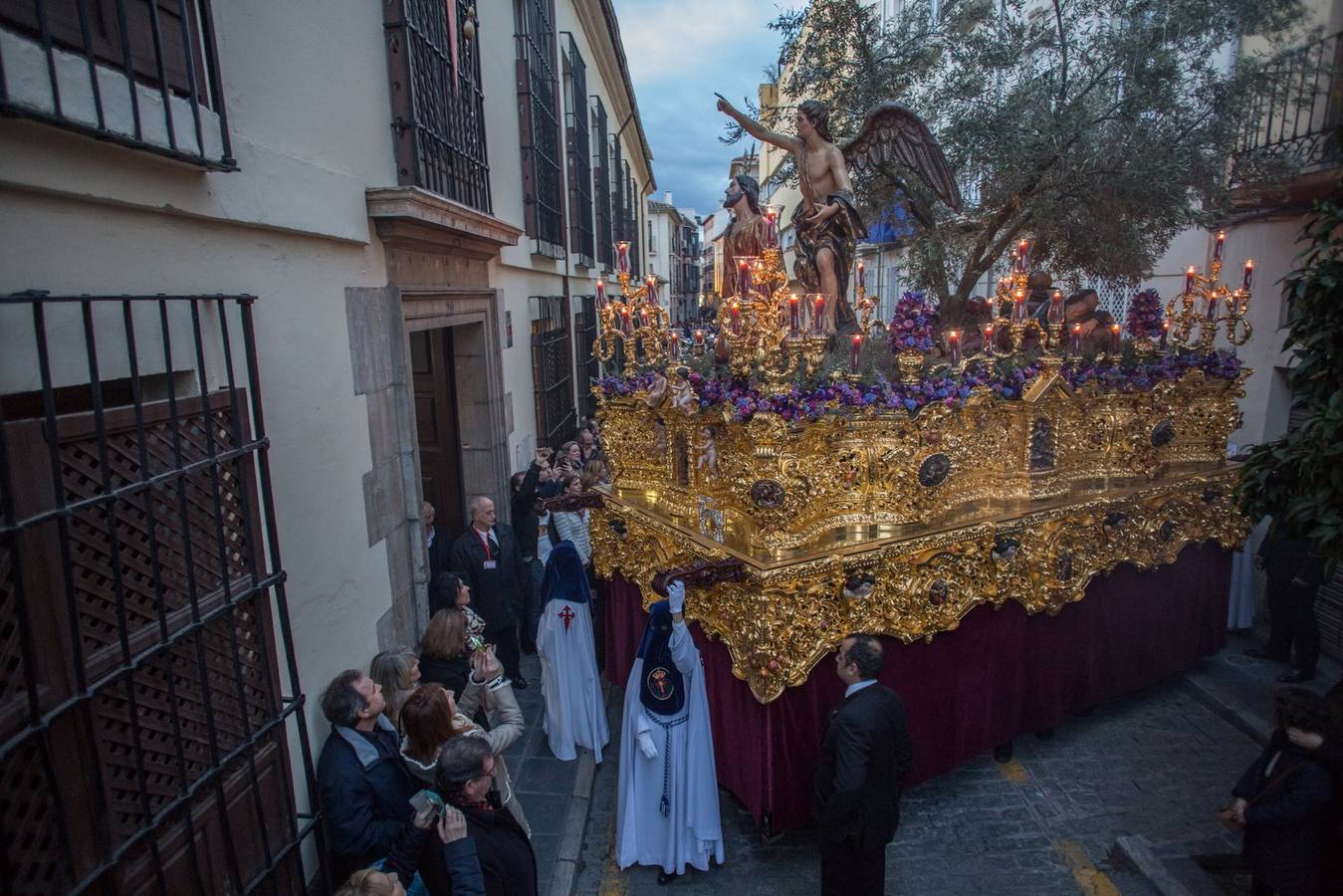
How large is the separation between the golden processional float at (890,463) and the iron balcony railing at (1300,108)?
2.47m

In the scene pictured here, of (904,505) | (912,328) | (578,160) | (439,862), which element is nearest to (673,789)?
(439,862)

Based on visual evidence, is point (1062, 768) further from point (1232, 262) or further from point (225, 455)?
point (1232, 262)

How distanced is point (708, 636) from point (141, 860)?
3.25 metres

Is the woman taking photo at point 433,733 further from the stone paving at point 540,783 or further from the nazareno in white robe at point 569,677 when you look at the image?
the nazareno in white robe at point 569,677

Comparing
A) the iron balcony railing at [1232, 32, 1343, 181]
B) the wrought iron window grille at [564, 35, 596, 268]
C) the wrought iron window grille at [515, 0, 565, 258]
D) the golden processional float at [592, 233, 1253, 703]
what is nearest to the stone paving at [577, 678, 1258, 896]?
the golden processional float at [592, 233, 1253, 703]

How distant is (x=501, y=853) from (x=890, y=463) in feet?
11.2

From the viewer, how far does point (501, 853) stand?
2.88m

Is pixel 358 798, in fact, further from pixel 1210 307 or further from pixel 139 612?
pixel 1210 307

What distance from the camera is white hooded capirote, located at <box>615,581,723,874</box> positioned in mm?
4328

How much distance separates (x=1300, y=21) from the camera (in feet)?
24.3

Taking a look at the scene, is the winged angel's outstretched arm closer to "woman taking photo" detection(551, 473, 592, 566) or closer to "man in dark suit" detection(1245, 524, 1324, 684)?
"woman taking photo" detection(551, 473, 592, 566)

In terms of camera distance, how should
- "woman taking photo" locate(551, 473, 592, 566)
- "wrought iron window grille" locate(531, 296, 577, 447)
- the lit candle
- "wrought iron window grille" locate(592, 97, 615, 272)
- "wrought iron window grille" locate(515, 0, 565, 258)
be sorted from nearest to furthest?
the lit candle, "woman taking photo" locate(551, 473, 592, 566), "wrought iron window grille" locate(515, 0, 565, 258), "wrought iron window grille" locate(531, 296, 577, 447), "wrought iron window grille" locate(592, 97, 615, 272)

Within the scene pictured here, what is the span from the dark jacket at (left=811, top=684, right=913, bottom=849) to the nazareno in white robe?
2.29m

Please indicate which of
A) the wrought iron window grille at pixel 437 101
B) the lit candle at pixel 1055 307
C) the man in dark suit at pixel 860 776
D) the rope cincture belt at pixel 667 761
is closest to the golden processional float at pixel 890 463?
the lit candle at pixel 1055 307
